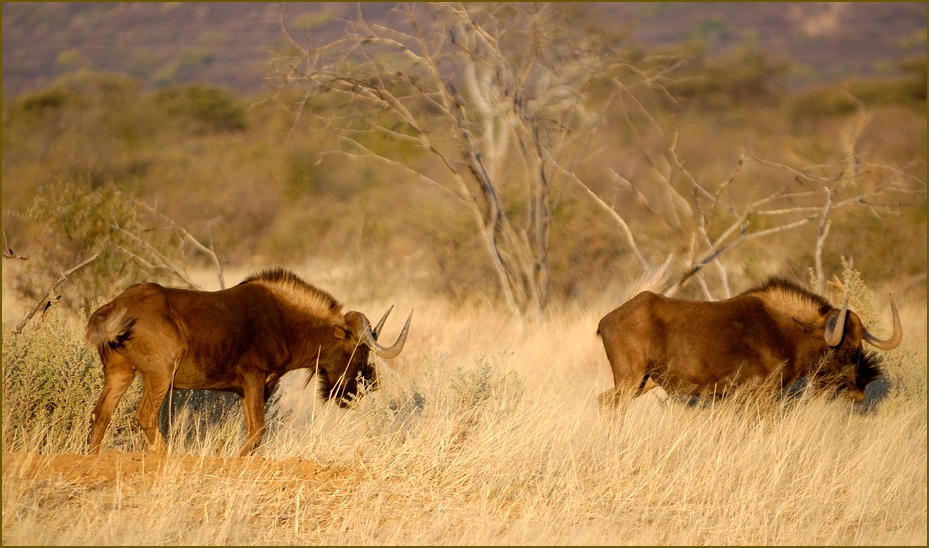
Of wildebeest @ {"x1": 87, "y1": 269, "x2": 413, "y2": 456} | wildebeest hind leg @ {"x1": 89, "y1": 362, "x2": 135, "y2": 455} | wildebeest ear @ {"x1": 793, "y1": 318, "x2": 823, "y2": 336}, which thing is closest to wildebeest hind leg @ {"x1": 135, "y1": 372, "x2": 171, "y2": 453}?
wildebeest @ {"x1": 87, "y1": 269, "x2": 413, "y2": 456}

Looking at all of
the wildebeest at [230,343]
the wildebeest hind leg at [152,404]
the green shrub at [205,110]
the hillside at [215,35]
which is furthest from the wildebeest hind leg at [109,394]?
the hillside at [215,35]

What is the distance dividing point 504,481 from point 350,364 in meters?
1.72

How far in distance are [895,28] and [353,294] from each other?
58881 mm

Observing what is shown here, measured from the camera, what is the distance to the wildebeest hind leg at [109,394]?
5.41m

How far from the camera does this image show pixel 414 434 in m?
5.85

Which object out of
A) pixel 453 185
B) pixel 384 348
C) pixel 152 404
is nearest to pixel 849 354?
pixel 384 348

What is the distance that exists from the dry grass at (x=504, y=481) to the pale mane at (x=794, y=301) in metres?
0.73

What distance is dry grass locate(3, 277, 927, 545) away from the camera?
14.6 ft

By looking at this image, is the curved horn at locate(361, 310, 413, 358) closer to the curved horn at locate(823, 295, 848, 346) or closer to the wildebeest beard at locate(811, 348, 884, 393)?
the curved horn at locate(823, 295, 848, 346)

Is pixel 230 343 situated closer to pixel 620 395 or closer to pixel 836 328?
pixel 620 395

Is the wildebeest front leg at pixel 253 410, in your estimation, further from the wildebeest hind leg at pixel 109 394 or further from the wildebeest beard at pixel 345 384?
the wildebeest hind leg at pixel 109 394

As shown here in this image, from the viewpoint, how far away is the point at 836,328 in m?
6.62

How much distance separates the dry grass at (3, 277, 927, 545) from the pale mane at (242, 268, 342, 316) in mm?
781

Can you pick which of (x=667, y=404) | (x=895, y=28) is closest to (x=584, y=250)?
(x=667, y=404)
